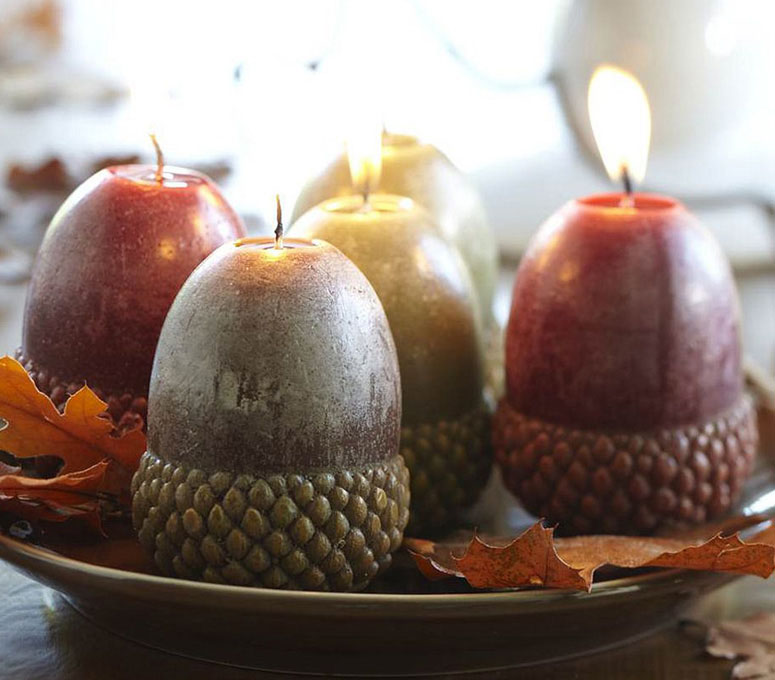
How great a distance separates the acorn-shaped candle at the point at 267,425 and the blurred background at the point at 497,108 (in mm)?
890

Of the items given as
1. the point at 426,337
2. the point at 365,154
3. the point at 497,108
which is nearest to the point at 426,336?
the point at 426,337

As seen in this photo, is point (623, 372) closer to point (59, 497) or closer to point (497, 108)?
point (59, 497)

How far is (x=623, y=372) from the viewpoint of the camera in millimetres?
653

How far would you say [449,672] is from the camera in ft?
1.85

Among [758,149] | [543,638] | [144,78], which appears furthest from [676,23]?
[543,638]

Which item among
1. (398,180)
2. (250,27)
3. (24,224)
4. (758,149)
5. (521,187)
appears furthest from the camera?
(250,27)

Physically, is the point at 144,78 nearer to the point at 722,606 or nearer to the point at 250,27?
the point at 722,606

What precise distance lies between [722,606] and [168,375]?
0.29 meters

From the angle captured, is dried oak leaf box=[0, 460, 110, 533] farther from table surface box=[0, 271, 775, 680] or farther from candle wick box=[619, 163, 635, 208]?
candle wick box=[619, 163, 635, 208]

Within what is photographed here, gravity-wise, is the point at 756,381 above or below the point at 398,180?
below

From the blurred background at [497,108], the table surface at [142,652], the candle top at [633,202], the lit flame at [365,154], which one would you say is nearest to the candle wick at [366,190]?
the lit flame at [365,154]

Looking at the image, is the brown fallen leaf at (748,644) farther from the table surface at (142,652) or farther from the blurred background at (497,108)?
the blurred background at (497,108)

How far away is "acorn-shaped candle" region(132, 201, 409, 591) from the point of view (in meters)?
0.53

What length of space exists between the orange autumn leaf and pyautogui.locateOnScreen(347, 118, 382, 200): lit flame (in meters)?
0.19
